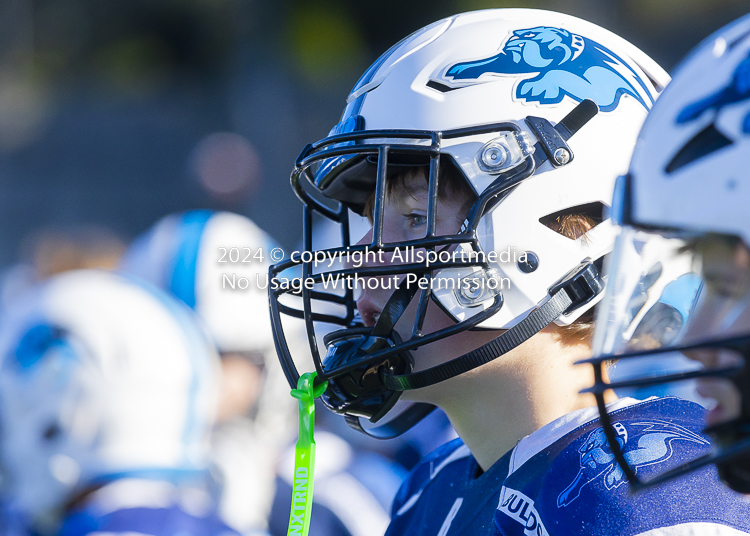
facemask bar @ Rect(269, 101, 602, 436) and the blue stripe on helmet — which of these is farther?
the blue stripe on helmet

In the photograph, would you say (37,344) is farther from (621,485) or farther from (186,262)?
(621,485)

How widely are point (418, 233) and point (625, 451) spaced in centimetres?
58

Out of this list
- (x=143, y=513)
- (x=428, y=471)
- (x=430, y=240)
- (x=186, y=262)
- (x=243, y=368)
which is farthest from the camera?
(x=186, y=262)

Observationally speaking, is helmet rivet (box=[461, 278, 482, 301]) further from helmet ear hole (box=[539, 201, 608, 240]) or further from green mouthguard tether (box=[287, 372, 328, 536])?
green mouthguard tether (box=[287, 372, 328, 536])

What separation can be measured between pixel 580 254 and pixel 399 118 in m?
0.45

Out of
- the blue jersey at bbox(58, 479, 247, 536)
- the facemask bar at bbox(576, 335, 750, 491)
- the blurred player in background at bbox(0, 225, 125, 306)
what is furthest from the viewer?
the blurred player in background at bbox(0, 225, 125, 306)

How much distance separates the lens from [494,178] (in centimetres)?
146

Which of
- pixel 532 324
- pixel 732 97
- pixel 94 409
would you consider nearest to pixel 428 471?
pixel 532 324

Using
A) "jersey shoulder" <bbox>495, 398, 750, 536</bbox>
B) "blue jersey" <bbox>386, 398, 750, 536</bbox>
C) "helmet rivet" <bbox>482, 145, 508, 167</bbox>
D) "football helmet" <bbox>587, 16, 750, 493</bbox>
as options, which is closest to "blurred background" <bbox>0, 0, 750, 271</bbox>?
"helmet rivet" <bbox>482, 145, 508, 167</bbox>

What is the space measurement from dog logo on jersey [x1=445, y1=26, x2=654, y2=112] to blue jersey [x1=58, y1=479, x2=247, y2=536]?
1586 millimetres

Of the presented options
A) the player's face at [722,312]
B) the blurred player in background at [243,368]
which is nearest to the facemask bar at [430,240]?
the player's face at [722,312]

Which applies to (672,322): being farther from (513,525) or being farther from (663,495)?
(513,525)

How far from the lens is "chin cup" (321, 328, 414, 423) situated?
1.48 meters

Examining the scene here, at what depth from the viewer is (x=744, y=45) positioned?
3.09 ft
